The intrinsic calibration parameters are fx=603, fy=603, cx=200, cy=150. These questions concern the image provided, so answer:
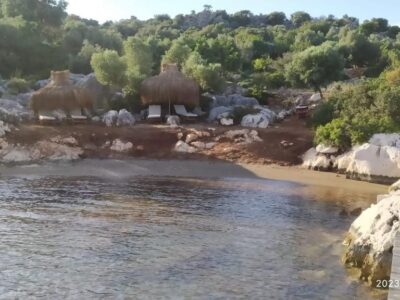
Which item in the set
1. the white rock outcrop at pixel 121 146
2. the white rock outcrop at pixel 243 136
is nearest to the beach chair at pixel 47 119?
the white rock outcrop at pixel 121 146

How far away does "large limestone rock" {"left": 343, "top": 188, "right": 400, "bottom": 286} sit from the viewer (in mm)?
13883

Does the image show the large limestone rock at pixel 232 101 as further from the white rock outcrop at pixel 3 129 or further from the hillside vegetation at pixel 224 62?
the white rock outcrop at pixel 3 129

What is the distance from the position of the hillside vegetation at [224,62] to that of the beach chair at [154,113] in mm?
1847

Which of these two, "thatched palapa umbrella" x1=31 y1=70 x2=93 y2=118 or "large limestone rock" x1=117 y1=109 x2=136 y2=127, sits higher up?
"thatched palapa umbrella" x1=31 y1=70 x2=93 y2=118

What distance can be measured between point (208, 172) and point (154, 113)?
32.1 feet

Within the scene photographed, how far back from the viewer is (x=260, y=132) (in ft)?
112

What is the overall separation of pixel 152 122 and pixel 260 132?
7535 millimetres

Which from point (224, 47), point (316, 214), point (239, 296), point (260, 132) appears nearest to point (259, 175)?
point (260, 132)

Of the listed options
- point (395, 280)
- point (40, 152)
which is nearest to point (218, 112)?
point (40, 152)

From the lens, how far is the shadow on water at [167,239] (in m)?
13.7

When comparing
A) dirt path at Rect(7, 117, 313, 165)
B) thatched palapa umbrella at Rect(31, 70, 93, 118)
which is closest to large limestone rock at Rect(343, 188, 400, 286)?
dirt path at Rect(7, 117, 313, 165)

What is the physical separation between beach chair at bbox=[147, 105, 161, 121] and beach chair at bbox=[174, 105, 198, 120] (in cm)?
117

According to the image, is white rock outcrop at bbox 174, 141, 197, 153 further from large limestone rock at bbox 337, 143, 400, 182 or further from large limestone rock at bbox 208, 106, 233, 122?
large limestone rock at bbox 337, 143, 400, 182

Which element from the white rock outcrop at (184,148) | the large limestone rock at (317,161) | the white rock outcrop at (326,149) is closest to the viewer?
the large limestone rock at (317,161)
